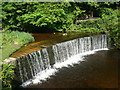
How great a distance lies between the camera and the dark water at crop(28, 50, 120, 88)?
21.3ft

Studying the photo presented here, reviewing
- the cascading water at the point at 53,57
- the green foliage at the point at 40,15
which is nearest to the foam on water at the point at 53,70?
the cascading water at the point at 53,57

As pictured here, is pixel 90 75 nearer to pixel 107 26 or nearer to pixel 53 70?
pixel 53 70

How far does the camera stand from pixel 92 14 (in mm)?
15977

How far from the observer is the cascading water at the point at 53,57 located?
7079mm

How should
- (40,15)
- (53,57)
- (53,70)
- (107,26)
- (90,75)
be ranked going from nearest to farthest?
(90,75)
(53,70)
(53,57)
(107,26)
(40,15)

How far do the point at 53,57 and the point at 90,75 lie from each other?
2343mm

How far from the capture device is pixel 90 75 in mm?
7238

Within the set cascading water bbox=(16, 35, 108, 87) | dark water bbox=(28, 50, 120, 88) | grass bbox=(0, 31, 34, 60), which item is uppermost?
grass bbox=(0, 31, 34, 60)

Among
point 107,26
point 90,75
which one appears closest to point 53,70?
point 90,75

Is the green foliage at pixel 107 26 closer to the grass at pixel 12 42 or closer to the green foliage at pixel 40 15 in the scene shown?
the green foliage at pixel 40 15

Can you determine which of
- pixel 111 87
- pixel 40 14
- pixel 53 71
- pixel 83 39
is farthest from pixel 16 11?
pixel 111 87

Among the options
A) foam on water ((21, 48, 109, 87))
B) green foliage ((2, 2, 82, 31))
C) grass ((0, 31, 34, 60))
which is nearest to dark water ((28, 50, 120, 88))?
foam on water ((21, 48, 109, 87))

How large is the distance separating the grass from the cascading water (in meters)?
1.03

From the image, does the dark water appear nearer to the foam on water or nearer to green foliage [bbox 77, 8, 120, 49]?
the foam on water
